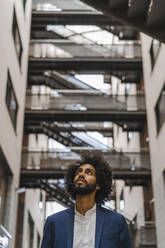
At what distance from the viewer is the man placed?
2965 mm

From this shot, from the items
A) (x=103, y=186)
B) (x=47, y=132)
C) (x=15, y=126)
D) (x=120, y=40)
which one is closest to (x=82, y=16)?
(x=120, y=40)

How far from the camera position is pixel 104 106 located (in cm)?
2372

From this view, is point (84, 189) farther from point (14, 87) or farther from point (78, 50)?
point (78, 50)

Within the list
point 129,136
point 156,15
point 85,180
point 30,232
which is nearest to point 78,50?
point 129,136

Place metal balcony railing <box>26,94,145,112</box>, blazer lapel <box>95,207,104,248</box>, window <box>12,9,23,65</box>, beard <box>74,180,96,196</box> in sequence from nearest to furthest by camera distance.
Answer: blazer lapel <box>95,207,104,248</box> < beard <box>74,180,96,196</box> < window <box>12,9,23,65</box> < metal balcony railing <box>26,94,145,112</box>

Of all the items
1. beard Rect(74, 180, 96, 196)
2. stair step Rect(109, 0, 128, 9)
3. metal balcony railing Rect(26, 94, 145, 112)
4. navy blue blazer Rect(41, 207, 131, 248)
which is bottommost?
metal balcony railing Rect(26, 94, 145, 112)

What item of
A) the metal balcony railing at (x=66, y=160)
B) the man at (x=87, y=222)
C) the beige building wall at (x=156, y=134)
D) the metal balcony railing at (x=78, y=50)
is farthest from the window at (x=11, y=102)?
the man at (x=87, y=222)

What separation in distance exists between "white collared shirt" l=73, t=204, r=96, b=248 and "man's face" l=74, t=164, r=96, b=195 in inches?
6.7

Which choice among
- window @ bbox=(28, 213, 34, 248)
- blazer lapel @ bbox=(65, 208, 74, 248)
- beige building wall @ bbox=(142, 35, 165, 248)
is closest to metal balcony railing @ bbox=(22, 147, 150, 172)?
beige building wall @ bbox=(142, 35, 165, 248)

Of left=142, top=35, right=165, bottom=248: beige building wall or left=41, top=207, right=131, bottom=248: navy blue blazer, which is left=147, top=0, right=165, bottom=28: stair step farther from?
left=142, top=35, right=165, bottom=248: beige building wall

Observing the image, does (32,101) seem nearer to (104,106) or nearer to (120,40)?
(104,106)

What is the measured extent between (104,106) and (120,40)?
7096 mm

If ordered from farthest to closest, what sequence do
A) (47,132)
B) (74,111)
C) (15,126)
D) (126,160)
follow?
(47,132) < (74,111) < (126,160) < (15,126)

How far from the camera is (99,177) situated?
3.35m
